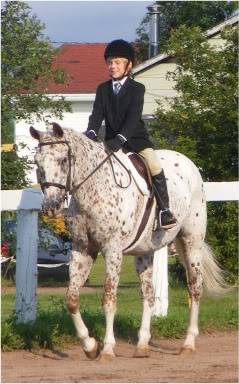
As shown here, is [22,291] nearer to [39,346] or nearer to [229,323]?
[39,346]

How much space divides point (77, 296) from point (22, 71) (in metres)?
8.85

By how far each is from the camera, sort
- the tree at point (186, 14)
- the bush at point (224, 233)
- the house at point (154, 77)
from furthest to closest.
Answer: the tree at point (186, 14)
the house at point (154, 77)
the bush at point (224, 233)

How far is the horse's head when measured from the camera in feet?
29.2

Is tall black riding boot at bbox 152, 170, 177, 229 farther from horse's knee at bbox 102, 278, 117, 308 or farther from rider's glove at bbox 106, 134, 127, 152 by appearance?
horse's knee at bbox 102, 278, 117, 308

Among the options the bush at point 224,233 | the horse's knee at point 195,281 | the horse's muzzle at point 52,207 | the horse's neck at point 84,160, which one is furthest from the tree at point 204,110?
the horse's muzzle at point 52,207

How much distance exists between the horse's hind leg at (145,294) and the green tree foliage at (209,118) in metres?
4.72

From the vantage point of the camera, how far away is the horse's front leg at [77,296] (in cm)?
947

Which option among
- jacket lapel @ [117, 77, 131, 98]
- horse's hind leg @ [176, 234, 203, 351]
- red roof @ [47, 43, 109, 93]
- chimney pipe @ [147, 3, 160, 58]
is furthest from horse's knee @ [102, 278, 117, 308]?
red roof @ [47, 43, 109, 93]

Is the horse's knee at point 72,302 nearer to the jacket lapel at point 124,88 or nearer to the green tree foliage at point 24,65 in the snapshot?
the jacket lapel at point 124,88

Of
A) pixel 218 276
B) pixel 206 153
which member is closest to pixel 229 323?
pixel 218 276

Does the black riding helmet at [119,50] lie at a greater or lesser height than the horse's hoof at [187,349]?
greater

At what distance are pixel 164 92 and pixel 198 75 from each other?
50.0ft

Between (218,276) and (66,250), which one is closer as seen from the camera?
(218,276)

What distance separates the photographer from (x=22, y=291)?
1053cm
